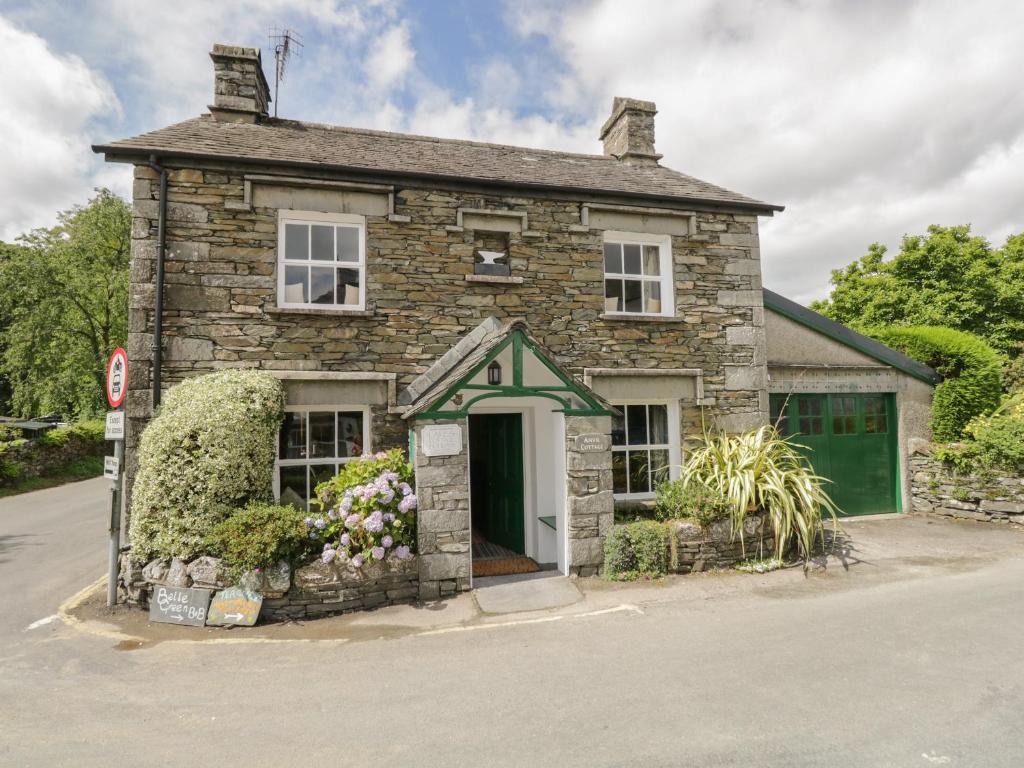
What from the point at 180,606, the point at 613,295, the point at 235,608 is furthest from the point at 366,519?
the point at 613,295

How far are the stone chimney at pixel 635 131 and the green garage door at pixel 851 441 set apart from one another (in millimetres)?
5551

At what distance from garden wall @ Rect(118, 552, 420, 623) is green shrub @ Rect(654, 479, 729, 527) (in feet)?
12.6

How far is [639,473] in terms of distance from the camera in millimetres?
8891

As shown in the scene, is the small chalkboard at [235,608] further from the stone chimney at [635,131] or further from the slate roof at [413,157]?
the stone chimney at [635,131]

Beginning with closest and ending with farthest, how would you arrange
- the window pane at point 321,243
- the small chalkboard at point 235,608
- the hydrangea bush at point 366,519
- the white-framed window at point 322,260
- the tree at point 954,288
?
the small chalkboard at point 235,608, the hydrangea bush at point 366,519, the white-framed window at point 322,260, the window pane at point 321,243, the tree at point 954,288

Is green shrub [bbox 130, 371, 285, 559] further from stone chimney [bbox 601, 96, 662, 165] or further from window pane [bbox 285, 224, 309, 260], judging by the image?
stone chimney [bbox 601, 96, 662, 165]

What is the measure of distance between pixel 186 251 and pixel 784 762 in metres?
8.51

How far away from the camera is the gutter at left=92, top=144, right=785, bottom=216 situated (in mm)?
7293

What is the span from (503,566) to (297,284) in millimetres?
5118

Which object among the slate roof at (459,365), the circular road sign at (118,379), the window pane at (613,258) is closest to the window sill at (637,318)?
the window pane at (613,258)

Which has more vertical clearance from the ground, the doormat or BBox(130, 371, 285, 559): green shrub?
BBox(130, 371, 285, 559): green shrub

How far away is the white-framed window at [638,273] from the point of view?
361 inches

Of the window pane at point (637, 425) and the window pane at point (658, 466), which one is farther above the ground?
the window pane at point (637, 425)

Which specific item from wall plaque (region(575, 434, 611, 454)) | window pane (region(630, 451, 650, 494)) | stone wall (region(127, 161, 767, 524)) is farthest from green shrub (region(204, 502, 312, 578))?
window pane (region(630, 451, 650, 494))
